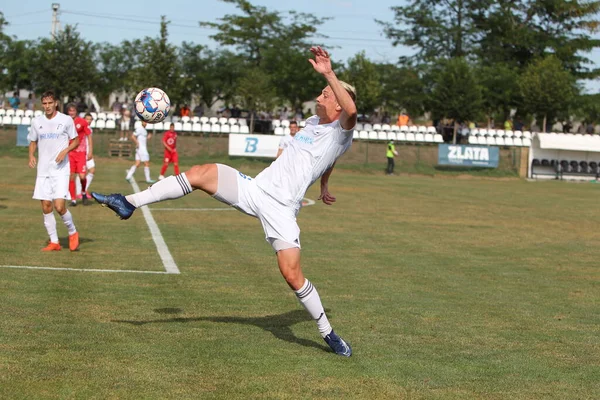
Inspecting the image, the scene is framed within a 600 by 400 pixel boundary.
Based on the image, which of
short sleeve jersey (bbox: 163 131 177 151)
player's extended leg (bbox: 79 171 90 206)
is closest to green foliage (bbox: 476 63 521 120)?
short sleeve jersey (bbox: 163 131 177 151)

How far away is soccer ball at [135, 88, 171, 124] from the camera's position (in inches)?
A: 327

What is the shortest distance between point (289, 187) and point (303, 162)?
237 millimetres

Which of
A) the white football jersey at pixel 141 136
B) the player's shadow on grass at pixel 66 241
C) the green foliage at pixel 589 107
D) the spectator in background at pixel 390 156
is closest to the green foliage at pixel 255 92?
the spectator in background at pixel 390 156

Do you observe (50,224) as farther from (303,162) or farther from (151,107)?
(303,162)

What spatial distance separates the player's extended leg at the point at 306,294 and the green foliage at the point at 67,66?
153 ft

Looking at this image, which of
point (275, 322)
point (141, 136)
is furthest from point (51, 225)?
point (141, 136)

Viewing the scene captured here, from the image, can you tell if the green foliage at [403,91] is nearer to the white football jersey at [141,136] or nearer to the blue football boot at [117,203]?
the white football jersey at [141,136]

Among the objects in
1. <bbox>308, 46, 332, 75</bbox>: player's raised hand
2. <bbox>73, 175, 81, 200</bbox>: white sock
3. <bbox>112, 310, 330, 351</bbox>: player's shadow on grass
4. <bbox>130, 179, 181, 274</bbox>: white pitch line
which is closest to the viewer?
<bbox>308, 46, 332, 75</bbox>: player's raised hand

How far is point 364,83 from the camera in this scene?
183 ft

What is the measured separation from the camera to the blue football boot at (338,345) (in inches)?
269

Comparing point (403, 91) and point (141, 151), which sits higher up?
point (403, 91)

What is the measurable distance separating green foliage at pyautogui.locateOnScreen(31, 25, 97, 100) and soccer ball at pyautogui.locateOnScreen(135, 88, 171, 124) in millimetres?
44602

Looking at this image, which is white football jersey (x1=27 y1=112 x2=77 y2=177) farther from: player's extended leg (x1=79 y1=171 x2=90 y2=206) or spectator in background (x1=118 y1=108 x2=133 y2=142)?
spectator in background (x1=118 y1=108 x2=133 y2=142)

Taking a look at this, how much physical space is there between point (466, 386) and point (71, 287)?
17.0 feet
